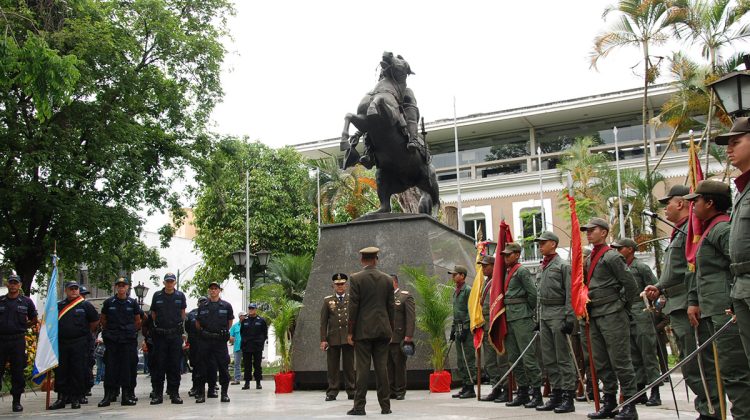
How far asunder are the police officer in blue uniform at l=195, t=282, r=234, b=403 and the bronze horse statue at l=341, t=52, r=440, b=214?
3201 mm

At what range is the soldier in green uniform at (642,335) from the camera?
9266 mm

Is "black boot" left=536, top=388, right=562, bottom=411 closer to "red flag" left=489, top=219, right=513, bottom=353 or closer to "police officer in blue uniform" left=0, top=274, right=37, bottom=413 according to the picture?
"red flag" left=489, top=219, right=513, bottom=353

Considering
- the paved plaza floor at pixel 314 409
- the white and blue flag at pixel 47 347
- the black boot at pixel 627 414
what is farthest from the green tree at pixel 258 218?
the black boot at pixel 627 414

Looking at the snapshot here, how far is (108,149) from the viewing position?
68.9 feet

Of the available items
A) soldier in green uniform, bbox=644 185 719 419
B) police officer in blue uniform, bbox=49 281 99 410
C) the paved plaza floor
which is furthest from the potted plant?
police officer in blue uniform, bbox=49 281 99 410

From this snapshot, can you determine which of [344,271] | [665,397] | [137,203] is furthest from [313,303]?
[137,203]

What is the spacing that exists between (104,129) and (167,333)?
37.2ft

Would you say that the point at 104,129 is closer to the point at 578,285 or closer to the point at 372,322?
the point at 372,322

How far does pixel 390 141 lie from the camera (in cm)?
1268

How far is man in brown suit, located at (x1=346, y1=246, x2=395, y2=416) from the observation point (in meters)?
8.11

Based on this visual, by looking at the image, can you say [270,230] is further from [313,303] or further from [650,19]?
[313,303]

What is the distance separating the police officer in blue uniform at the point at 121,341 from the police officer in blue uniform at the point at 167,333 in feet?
1.10

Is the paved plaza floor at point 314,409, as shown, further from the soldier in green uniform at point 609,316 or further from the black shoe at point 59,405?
the soldier in green uniform at point 609,316

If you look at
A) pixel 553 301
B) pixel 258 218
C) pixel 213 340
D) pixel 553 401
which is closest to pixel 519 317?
pixel 553 301
